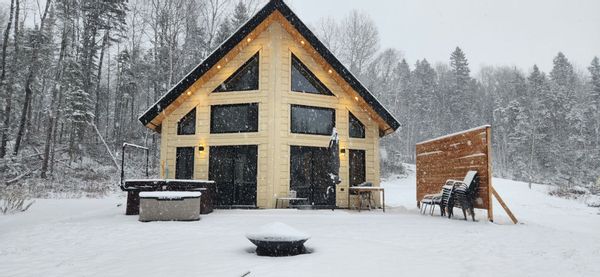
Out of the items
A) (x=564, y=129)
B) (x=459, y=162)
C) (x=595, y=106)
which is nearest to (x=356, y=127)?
(x=459, y=162)

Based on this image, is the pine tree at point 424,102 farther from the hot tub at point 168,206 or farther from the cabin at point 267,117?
the hot tub at point 168,206

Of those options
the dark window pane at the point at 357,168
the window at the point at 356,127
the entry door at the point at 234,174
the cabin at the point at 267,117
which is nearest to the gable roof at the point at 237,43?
the cabin at the point at 267,117

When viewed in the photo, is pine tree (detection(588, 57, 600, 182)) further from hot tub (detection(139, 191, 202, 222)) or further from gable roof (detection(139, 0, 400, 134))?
hot tub (detection(139, 191, 202, 222))

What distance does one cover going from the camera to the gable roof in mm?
11836

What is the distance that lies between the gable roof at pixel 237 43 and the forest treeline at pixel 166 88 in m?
9.61

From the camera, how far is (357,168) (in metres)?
12.8

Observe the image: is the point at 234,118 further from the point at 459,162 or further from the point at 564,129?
the point at 564,129

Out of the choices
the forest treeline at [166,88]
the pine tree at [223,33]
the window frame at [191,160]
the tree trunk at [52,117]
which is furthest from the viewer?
the pine tree at [223,33]

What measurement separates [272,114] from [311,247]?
6.45 meters

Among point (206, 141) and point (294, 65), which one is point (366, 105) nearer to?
point (294, 65)

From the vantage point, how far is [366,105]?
12.7 meters

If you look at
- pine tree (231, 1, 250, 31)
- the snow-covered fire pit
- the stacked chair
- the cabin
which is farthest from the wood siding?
pine tree (231, 1, 250, 31)

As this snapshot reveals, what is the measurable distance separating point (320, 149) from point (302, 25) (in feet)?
13.1

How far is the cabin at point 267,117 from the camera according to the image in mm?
11914
